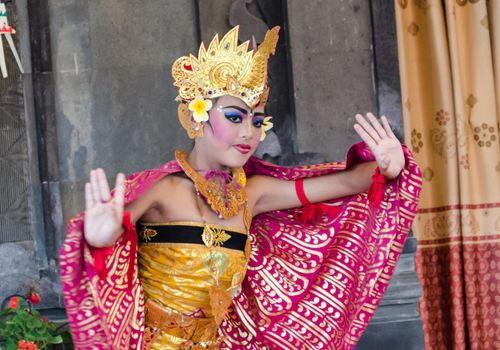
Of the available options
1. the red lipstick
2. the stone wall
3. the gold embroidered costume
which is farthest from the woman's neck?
the stone wall

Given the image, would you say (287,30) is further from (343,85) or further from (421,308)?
(421,308)

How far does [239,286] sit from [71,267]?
74 cm

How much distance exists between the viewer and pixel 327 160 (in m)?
4.00

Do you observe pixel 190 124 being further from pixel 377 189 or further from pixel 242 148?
pixel 377 189

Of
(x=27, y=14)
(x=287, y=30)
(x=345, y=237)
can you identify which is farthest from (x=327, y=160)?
(x=27, y=14)

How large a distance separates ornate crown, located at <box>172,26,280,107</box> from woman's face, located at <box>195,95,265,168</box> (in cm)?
3

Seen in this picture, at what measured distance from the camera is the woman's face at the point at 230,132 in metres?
2.88

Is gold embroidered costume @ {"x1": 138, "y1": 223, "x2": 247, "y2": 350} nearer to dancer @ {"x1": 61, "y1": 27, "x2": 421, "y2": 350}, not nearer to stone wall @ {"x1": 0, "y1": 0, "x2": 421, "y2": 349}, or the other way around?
dancer @ {"x1": 61, "y1": 27, "x2": 421, "y2": 350}

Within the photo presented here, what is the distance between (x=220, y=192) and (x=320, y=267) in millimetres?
518

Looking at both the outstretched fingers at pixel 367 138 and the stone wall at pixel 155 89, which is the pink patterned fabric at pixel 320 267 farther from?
the stone wall at pixel 155 89

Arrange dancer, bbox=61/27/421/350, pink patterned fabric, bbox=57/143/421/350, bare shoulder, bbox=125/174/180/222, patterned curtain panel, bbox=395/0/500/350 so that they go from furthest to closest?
patterned curtain panel, bbox=395/0/500/350, pink patterned fabric, bbox=57/143/421/350, bare shoulder, bbox=125/174/180/222, dancer, bbox=61/27/421/350

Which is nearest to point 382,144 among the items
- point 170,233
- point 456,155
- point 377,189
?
point 377,189

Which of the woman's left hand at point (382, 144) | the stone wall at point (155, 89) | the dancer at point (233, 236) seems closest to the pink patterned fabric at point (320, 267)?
the dancer at point (233, 236)

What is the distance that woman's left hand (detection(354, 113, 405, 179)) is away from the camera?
2.93 meters
